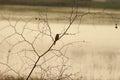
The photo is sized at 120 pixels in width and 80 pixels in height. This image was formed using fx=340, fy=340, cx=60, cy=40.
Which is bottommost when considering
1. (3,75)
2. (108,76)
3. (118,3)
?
(108,76)

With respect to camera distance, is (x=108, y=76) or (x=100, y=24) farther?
(x=100, y=24)

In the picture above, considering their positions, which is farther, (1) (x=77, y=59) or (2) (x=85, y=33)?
(2) (x=85, y=33)

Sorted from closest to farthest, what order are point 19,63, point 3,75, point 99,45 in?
point 3,75
point 19,63
point 99,45

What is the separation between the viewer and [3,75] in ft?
6.41

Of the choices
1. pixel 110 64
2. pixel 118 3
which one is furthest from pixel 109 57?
pixel 118 3

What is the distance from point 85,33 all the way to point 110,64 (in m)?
1.06

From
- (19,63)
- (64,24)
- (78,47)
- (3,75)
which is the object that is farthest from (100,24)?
(3,75)

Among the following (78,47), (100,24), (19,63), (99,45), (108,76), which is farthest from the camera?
(100,24)

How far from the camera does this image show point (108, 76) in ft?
9.29

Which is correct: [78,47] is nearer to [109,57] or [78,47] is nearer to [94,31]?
[109,57]

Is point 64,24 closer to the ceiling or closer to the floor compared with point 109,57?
closer to the ceiling

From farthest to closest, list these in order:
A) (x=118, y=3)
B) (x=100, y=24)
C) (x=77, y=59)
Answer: (x=118, y=3)
(x=100, y=24)
(x=77, y=59)

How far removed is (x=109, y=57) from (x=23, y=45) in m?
0.84

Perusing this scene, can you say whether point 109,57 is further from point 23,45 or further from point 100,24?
point 100,24
